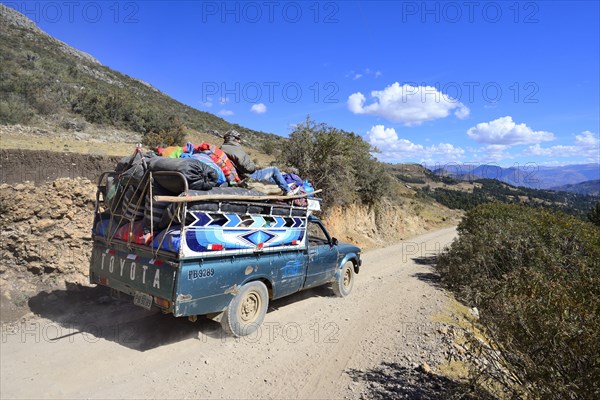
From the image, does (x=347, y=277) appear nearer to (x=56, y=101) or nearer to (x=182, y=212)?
(x=182, y=212)

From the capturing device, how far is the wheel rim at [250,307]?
5.36m

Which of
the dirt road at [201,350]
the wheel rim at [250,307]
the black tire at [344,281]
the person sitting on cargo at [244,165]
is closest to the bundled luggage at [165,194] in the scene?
the person sitting on cargo at [244,165]

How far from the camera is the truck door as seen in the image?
668cm

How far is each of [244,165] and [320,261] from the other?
92.6 inches

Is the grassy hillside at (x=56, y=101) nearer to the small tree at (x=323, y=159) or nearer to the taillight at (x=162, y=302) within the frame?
the small tree at (x=323, y=159)

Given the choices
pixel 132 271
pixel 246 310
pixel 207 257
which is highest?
pixel 207 257

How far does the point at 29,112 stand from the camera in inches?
565

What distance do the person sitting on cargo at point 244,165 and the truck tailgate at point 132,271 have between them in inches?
91.9

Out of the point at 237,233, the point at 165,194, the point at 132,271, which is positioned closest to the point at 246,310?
the point at 237,233

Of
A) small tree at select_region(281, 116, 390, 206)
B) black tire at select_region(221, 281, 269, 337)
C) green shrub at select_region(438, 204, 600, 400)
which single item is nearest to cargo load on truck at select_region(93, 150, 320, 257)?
black tire at select_region(221, 281, 269, 337)

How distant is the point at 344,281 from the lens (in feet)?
26.0

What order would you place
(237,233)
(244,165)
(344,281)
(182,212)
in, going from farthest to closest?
(344,281) → (244,165) → (237,233) → (182,212)

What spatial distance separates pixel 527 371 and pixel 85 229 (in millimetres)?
7919

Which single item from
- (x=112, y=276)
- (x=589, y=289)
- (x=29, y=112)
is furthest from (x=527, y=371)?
(x=29, y=112)
